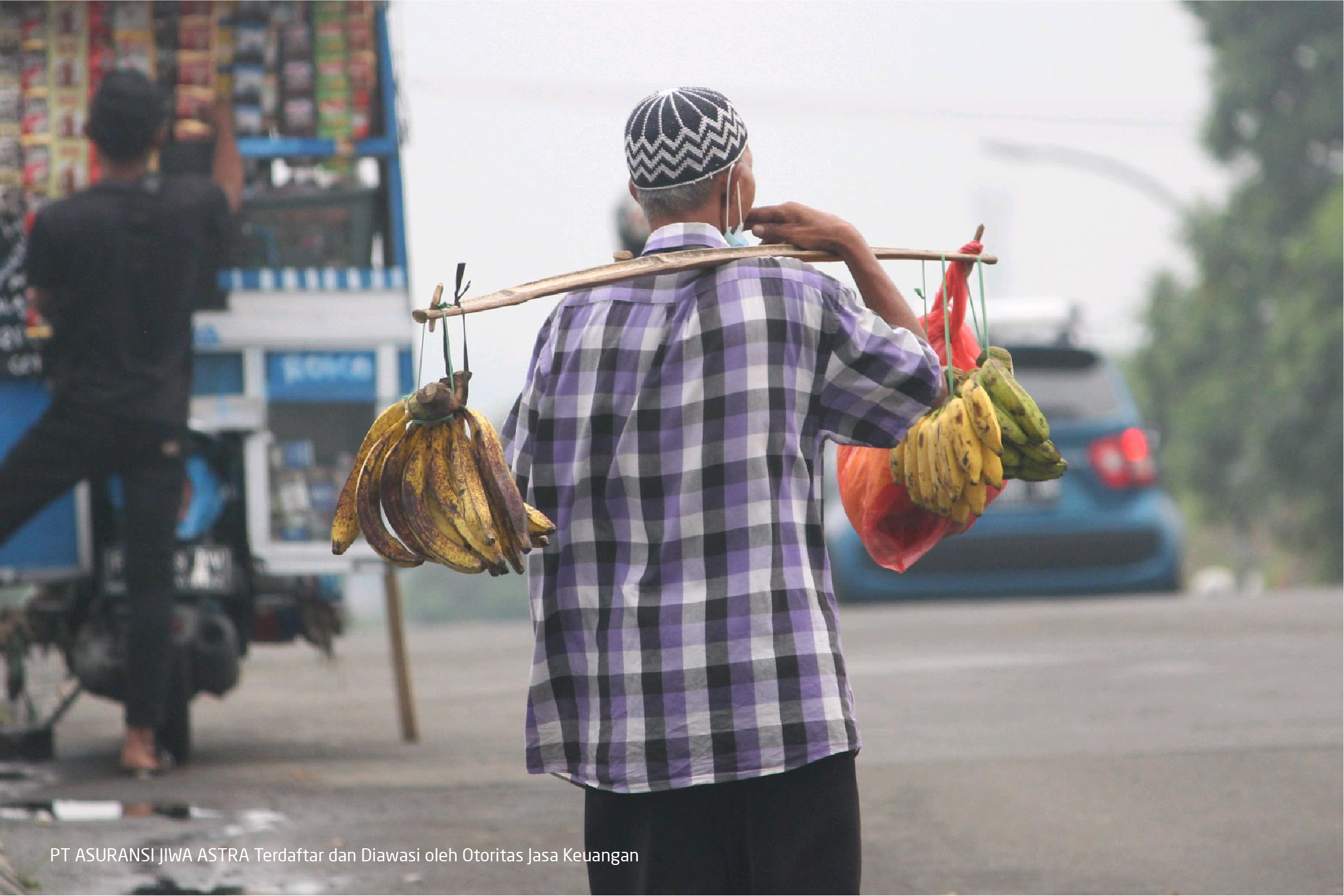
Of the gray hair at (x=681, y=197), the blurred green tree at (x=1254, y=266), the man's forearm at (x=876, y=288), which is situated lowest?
the blurred green tree at (x=1254, y=266)

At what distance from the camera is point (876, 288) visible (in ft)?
10.1

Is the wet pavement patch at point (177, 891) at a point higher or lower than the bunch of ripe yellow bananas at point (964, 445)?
lower

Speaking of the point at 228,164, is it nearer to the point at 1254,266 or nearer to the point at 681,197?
the point at 681,197

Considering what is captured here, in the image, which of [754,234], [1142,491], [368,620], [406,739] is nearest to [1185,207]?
[368,620]

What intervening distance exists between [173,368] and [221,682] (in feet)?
3.92

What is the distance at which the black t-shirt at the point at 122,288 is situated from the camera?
5.93m

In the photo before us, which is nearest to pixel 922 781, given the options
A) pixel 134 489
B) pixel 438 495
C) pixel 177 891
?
pixel 177 891

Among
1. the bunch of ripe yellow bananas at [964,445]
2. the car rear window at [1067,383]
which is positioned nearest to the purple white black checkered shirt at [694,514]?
the bunch of ripe yellow bananas at [964,445]

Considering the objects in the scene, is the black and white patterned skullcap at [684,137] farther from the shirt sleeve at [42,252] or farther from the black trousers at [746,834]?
the shirt sleeve at [42,252]

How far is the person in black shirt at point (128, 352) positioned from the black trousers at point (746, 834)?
3463 millimetres

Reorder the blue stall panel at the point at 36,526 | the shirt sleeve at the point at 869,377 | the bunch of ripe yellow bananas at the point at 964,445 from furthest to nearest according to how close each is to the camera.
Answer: the blue stall panel at the point at 36,526
the bunch of ripe yellow bananas at the point at 964,445
the shirt sleeve at the point at 869,377

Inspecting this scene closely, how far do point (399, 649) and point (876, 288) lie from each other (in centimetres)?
399

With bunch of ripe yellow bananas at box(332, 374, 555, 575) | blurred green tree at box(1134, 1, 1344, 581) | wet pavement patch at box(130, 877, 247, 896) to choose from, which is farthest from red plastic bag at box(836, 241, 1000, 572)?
blurred green tree at box(1134, 1, 1344, 581)

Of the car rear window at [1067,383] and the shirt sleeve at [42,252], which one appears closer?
the shirt sleeve at [42,252]
